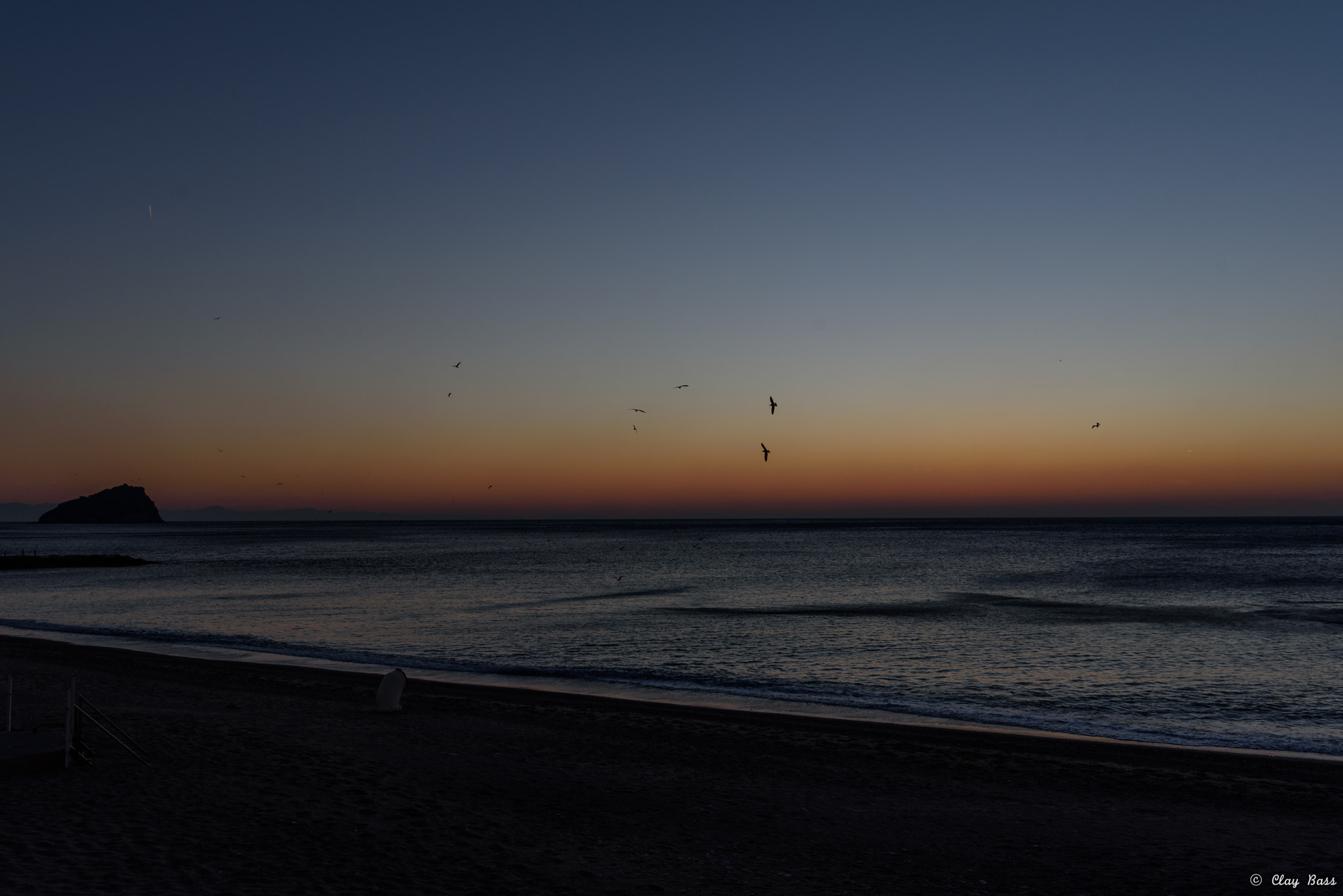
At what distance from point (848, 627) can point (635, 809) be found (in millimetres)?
24347

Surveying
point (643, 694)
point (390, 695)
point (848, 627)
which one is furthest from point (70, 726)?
point (848, 627)

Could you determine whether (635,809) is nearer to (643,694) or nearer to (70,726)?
(70,726)

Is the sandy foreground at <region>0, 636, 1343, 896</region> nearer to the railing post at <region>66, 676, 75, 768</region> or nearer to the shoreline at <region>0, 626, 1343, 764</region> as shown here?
the railing post at <region>66, 676, 75, 768</region>

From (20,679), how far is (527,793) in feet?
52.3

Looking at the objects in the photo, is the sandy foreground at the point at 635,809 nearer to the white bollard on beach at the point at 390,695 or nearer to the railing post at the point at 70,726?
the railing post at the point at 70,726

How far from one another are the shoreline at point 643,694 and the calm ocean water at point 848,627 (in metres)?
0.65

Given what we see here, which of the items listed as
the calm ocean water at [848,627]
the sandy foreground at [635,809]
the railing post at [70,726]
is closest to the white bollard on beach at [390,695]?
the sandy foreground at [635,809]

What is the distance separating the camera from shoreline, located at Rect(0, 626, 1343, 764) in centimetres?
1569

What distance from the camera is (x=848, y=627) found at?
33.9 m

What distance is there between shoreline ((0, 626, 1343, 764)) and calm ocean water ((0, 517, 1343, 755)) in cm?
65

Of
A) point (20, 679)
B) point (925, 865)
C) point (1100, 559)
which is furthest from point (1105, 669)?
point (1100, 559)

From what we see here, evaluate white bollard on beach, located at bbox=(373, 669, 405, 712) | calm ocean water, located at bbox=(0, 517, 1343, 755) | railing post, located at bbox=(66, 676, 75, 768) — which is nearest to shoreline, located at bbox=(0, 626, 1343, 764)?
calm ocean water, located at bbox=(0, 517, 1343, 755)

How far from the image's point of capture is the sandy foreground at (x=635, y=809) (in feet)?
27.5

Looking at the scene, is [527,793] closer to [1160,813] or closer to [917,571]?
[1160,813]
